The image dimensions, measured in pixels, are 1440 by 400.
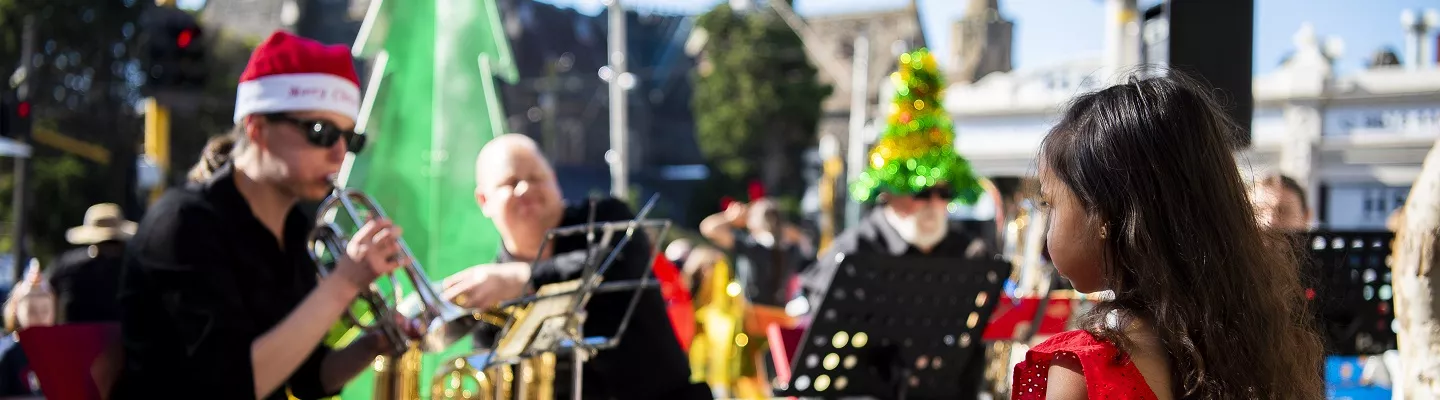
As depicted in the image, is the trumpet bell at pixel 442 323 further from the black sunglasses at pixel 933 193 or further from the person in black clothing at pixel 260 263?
the black sunglasses at pixel 933 193

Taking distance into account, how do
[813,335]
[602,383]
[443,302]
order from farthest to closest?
[813,335] < [602,383] < [443,302]

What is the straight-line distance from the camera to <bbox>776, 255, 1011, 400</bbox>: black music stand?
13.0 ft

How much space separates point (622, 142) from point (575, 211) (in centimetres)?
2013

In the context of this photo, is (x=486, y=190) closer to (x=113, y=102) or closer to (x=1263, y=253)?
(x=1263, y=253)

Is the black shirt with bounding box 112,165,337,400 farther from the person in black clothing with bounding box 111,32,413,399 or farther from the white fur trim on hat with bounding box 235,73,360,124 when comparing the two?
the white fur trim on hat with bounding box 235,73,360,124

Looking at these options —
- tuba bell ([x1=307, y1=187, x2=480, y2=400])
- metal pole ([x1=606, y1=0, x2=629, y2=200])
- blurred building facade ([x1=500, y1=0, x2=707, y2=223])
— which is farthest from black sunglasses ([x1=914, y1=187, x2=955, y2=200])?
blurred building facade ([x1=500, y1=0, x2=707, y2=223])

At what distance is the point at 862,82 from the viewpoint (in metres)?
34.2

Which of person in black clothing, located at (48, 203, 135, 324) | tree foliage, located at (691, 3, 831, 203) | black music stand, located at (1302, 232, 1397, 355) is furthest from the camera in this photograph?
tree foliage, located at (691, 3, 831, 203)

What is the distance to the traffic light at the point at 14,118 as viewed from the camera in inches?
484

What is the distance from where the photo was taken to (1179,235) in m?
1.70

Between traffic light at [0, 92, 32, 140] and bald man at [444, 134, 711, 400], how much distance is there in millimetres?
10365

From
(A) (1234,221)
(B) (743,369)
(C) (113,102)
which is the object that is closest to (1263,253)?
(A) (1234,221)

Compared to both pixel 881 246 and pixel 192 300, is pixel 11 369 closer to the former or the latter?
pixel 881 246

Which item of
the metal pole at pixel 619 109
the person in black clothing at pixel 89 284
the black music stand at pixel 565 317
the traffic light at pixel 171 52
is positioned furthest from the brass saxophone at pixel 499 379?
the metal pole at pixel 619 109
